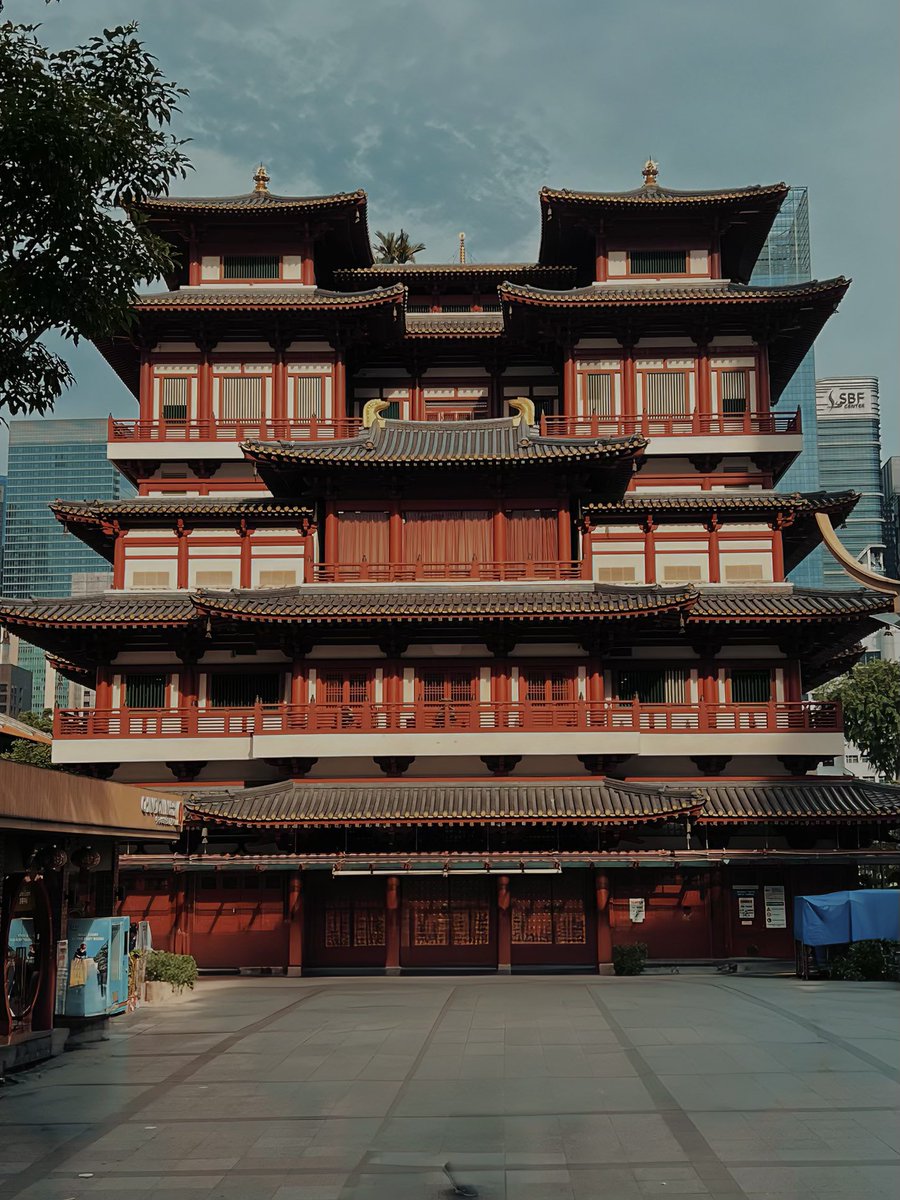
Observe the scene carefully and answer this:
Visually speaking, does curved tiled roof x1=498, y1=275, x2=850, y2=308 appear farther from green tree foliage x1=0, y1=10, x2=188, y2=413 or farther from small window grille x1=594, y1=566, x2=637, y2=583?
green tree foliage x1=0, y1=10, x2=188, y2=413

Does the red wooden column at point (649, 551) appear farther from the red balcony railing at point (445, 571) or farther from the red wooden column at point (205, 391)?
the red wooden column at point (205, 391)

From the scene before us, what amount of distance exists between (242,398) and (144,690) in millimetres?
11803

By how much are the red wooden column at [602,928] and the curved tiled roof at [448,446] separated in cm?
1336

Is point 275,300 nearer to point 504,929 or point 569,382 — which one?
point 569,382

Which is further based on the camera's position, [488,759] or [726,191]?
[726,191]

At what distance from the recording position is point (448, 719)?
39.9m

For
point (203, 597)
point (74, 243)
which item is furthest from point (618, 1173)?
point (203, 597)

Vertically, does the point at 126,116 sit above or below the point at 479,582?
above

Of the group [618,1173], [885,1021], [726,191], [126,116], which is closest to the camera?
[618,1173]

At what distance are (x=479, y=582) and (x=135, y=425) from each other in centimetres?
1434

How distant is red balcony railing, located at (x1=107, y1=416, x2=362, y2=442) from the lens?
45.8m

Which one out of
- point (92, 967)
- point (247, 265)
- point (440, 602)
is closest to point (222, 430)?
point (247, 265)

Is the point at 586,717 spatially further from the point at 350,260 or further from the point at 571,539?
the point at 350,260

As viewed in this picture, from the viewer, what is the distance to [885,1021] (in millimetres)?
25594
